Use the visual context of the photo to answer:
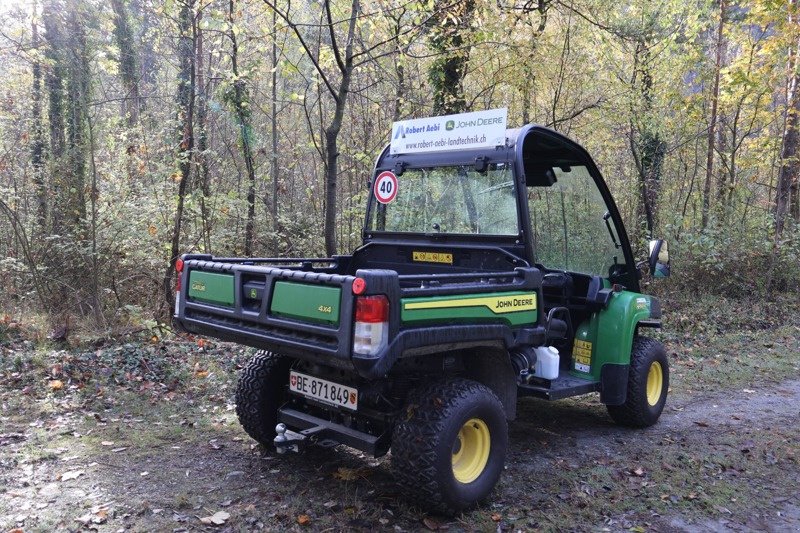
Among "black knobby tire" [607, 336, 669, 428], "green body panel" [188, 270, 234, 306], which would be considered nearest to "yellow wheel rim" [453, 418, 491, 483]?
"green body panel" [188, 270, 234, 306]

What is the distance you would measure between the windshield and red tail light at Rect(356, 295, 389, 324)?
172cm

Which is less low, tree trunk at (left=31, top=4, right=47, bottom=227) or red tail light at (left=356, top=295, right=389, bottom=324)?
tree trunk at (left=31, top=4, right=47, bottom=227)

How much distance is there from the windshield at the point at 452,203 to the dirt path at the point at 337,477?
1818mm

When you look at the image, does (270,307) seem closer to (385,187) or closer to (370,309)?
(370,309)

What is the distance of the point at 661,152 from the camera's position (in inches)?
556

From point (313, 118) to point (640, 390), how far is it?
508 inches

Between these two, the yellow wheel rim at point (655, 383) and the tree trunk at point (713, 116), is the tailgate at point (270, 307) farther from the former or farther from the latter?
the tree trunk at point (713, 116)

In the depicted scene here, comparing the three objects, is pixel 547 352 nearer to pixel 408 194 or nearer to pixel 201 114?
pixel 408 194

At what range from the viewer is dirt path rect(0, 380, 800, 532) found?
142 inches

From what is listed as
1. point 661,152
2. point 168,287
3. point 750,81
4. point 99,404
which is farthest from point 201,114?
point 750,81

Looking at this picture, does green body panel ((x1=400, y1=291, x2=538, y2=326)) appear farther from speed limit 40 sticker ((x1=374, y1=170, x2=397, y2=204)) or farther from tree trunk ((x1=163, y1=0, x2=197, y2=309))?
tree trunk ((x1=163, y1=0, x2=197, y2=309))

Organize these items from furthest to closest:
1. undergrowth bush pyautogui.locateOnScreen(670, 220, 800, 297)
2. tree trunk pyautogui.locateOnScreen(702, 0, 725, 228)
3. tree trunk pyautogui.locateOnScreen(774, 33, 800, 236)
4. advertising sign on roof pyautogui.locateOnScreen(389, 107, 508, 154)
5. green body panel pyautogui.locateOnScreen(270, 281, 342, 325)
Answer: tree trunk pyautogui.locateOnScreen(702, 0, 725, 228)
tree trunk pyautogui.locateOnScreen(774, 33, 800, 236)
undergrowth bush pyautogui.locateOnScreen(670, 220, 800, 297)
advertising sign on roof pyautogui.locateOnScreen(389, 107, 508, 154)
green body panel pyautogui.locateOnScreen(270, 281, 342, 325)

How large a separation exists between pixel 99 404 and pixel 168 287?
131 inches

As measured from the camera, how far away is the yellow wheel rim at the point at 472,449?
12.4ft
